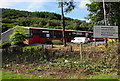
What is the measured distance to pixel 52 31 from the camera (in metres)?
37.7

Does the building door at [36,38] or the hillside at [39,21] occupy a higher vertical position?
the hillside at [39,21]

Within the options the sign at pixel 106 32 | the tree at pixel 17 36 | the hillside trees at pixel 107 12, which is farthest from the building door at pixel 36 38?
the sign at pixel 106 32

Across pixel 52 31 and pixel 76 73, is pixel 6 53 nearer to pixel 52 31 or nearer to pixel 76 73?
pixel 76 73

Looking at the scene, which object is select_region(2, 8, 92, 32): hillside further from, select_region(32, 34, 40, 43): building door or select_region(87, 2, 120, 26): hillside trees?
select_region(87, 2, 120, 26): hillside trees

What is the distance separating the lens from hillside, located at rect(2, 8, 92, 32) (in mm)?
61500

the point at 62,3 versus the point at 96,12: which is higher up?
the point at 62,3

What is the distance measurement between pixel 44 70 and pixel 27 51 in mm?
5135

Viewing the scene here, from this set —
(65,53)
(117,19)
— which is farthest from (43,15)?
(65,53)

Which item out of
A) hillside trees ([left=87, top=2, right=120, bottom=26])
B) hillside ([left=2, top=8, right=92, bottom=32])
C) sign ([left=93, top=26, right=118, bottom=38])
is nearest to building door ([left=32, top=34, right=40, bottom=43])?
hillside trees ([left=87, top=2, right=120, bottom=26])

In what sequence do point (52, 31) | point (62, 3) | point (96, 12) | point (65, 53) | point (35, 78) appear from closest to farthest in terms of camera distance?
1. point (35, 78)
2. point (65, 53)
3. point (96, 12)
4. point (62, 3)
5. point (52, 31)

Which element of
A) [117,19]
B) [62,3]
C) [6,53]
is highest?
[62,3]

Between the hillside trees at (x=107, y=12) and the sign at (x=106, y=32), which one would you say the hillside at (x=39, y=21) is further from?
the sign at (x=106, y=32)

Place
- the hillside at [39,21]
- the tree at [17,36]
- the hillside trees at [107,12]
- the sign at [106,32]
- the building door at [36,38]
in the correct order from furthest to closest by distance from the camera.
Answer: the hillside at [39,21], the building door at [36,38], the tree at [17,36], the hillside trees at [107,12], the sign at [106,32]

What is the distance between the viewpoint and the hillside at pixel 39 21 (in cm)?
6150
